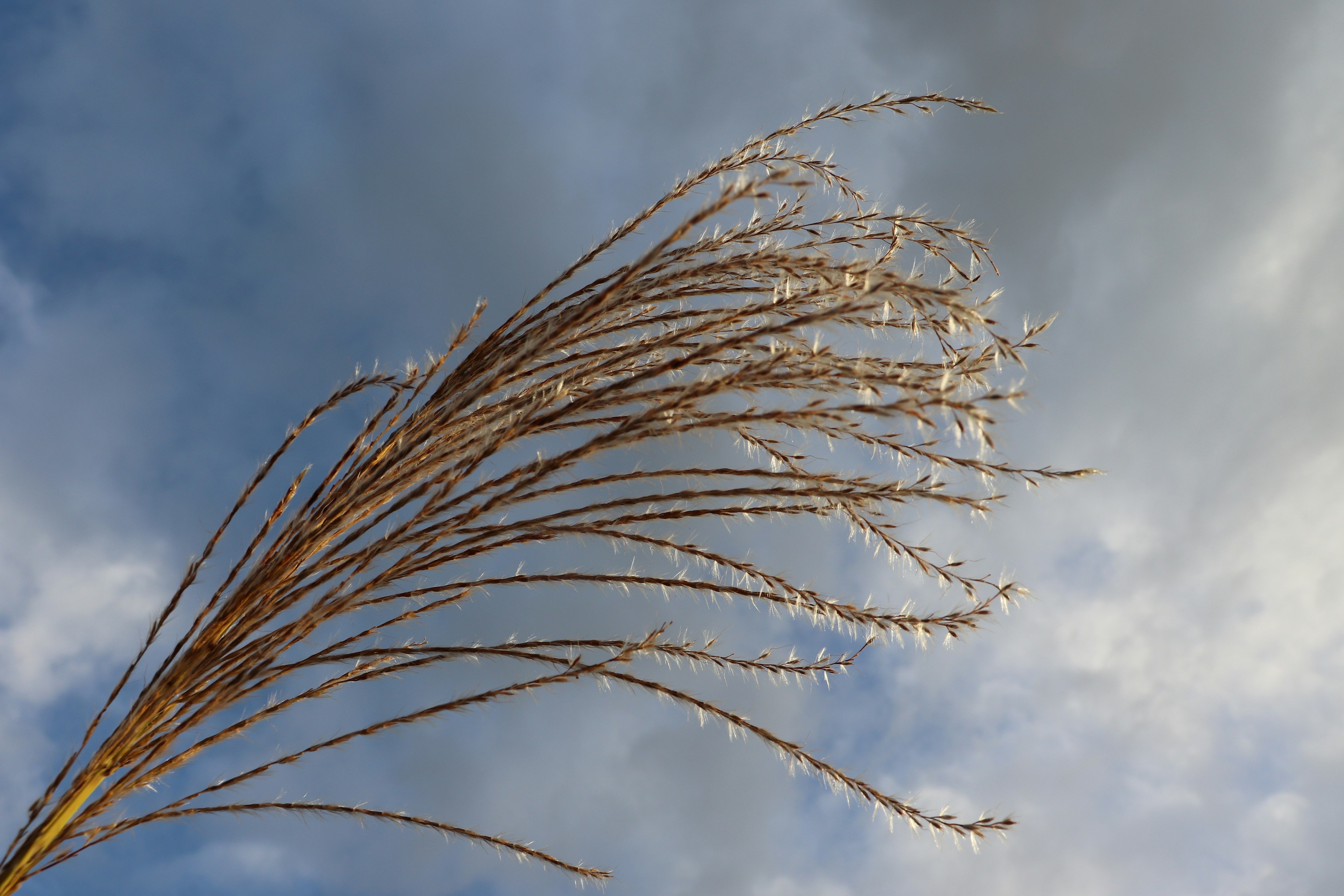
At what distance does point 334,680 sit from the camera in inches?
47.9

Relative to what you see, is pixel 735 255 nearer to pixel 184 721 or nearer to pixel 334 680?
pixel 334 680

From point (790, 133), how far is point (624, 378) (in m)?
1.01

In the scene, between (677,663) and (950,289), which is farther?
(677,663)

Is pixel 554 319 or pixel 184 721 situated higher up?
pixel 554 319

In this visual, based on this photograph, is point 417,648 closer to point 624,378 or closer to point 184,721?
point 184,721

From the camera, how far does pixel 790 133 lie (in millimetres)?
1783

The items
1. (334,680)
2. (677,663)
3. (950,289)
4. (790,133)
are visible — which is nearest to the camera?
(950,289)

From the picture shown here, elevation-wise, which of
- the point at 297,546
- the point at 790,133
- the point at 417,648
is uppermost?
the point at 790,133

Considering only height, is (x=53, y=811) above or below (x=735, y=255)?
below

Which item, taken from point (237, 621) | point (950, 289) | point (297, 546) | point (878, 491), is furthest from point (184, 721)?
point (950, 289)

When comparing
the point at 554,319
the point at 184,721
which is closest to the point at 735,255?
the point at 554,319

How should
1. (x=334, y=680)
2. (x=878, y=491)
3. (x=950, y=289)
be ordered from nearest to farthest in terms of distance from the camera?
(x=950, y=289), (x=878, y=491), (x=334, y=680)

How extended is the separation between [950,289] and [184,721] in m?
1.19

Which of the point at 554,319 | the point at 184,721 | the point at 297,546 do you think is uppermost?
the point at 554,319
